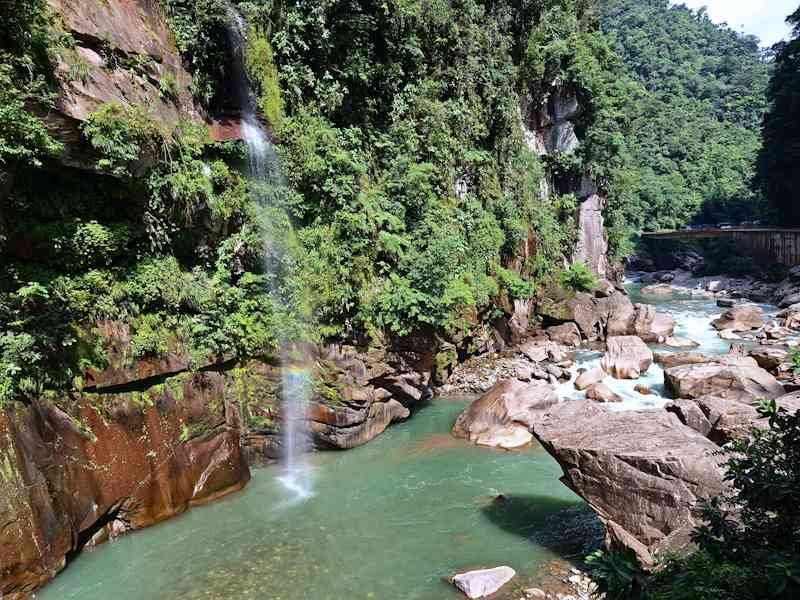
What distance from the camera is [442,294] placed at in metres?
14.2

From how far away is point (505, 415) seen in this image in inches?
510

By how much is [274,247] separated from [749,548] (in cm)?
1032

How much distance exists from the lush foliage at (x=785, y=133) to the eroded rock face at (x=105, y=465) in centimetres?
3941

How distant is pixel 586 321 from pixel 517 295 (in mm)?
4864

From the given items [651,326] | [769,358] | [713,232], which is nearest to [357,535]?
[769,358]

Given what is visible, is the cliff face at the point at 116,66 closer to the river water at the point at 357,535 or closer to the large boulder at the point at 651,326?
the river water at the point at 357,535

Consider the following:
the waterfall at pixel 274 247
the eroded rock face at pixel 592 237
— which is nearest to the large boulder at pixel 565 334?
the eroded rock face at pixel 592 237

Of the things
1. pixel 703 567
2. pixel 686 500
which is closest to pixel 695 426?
pixel 686 500

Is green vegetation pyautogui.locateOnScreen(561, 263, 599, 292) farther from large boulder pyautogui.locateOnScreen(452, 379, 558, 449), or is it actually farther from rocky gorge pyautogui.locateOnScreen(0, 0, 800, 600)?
large boulder pyautogui.locateOnScreen(452, 379, 558, 449)

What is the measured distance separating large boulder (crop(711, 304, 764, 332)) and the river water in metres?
17.5

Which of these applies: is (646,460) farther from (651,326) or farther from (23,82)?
(651,326)

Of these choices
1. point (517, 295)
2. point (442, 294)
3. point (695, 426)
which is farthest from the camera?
point (517, 295)

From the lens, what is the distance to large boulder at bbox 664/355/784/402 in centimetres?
1345

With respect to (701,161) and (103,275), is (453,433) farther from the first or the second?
(701,161)
